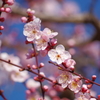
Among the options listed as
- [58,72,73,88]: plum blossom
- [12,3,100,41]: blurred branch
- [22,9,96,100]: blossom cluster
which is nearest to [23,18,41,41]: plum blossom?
[22,9,96,100]: blossom cluster

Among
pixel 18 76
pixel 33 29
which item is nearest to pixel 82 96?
pixel 33 29

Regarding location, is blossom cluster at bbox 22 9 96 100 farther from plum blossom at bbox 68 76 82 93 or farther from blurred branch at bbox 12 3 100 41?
blurred branch at bbox 12 3 100 41

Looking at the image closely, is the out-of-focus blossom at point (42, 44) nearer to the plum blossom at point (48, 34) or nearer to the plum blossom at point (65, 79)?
the plum blossom at point (48, 34)

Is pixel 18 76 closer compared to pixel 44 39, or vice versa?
pixel 44 39

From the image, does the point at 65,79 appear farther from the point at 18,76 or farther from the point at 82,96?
the point at 18,76

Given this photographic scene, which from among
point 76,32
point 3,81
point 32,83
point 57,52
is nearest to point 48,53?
point 57,52

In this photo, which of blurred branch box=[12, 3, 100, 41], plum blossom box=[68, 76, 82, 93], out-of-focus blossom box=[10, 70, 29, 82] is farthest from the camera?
blurred branch box=[12, 3, 100, 41]

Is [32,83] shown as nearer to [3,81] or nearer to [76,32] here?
[3,81]

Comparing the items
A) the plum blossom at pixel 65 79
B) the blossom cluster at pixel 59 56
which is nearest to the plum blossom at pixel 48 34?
the blossom cluster at pixel 59 56
